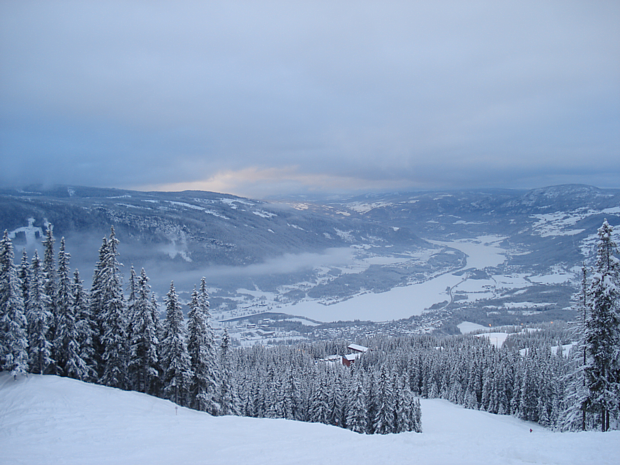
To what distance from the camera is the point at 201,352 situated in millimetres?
29953

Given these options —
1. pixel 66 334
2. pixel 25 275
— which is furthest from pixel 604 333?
pixel 25 275

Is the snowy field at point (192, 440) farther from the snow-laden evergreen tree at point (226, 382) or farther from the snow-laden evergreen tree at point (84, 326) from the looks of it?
the snow-laden evergreen tree at point (226, 382)

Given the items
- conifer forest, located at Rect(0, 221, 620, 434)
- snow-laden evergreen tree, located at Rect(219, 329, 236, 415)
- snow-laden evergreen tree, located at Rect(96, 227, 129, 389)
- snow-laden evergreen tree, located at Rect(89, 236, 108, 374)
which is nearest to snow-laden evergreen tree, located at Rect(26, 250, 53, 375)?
conifer forest, located at Rect(0, 221, 620, 434)

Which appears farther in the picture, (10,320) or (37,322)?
(37,322)

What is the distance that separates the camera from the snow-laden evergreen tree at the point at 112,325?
29.4 m

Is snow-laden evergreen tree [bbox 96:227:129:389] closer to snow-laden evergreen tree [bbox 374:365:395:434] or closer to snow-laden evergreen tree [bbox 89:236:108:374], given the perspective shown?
snow-laden evergreen tree [bbox 89:236:108:374]

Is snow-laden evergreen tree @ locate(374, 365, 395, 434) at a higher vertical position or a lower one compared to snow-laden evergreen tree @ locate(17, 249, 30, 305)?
lower

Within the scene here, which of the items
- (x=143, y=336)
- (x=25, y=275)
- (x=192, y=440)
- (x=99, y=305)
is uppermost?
(x=25, y=275)

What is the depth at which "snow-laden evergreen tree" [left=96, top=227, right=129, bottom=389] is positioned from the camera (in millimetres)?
29384

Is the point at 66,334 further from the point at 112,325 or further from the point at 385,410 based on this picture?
the point at 385,410

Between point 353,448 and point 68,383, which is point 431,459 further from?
point 68,383

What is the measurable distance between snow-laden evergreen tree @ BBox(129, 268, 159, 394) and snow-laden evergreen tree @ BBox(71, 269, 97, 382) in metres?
3.41

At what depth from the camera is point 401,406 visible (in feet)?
130

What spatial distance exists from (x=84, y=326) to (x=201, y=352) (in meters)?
10.1
